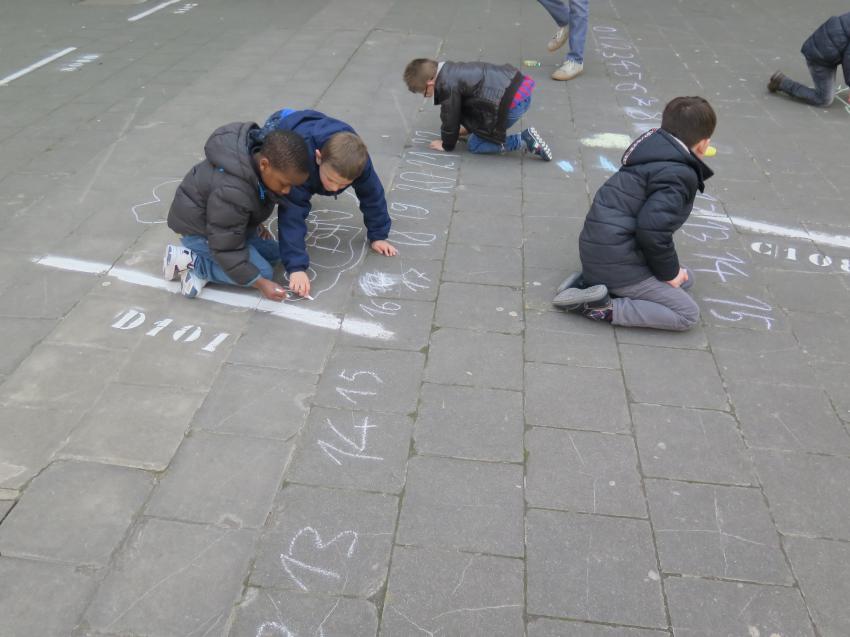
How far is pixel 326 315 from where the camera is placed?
3482mm

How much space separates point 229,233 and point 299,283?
1.49 feet

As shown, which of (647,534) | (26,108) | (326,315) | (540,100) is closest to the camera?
(647,534)

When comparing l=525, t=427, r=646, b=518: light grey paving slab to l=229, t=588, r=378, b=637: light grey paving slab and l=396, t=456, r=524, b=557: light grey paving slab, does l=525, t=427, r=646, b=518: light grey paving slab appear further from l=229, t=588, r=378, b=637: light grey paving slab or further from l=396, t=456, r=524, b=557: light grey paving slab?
l=229, t=588, r=378, b=637: light grey paving slab

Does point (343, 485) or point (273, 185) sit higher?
point (273, 185)

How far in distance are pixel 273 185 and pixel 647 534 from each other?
7.76 feet

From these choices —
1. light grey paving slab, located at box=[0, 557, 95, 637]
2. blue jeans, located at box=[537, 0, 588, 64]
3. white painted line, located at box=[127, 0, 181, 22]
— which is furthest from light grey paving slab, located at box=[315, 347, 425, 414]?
white painted line, located at box=[127, 0, 181, 22]

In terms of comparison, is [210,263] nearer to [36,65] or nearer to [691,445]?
[691,445]

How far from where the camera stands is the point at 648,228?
327cm

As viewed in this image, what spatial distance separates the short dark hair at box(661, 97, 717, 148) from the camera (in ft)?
10.5

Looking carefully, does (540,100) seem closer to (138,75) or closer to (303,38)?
(303,38)

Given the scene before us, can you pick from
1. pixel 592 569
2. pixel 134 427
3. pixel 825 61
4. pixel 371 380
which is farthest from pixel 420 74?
Answer: pixel 825 61

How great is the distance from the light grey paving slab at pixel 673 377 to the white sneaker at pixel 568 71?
4.62 meters

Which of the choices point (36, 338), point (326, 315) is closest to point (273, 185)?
point (326, 315)

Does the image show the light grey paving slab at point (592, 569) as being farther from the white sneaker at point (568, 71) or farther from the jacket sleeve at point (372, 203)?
the white sneaker at point (568, 71)
